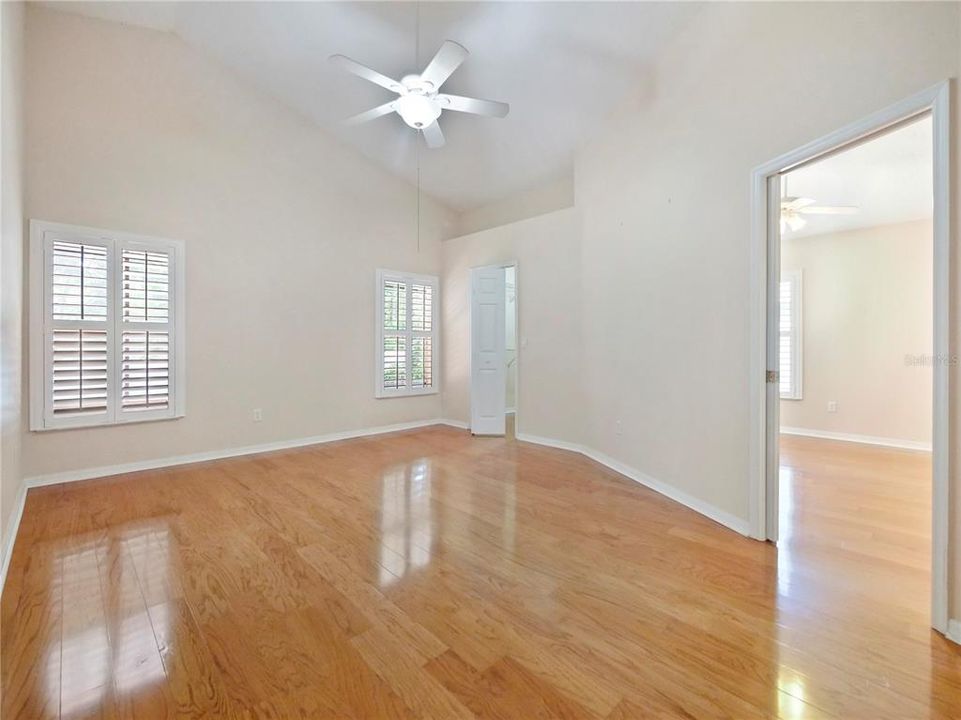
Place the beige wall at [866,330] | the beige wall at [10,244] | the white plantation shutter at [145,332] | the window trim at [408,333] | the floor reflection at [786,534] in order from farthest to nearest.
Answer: the window trim at [408,333] → the beige wall at [866,330] → the white plantation shutter at [145,332] → the beige wall at [10,244] → the floor reflection at [786,534]

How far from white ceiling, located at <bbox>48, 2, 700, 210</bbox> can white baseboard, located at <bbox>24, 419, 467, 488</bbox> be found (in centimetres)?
361

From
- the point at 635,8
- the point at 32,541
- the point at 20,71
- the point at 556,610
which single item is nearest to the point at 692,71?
the point at 635,8

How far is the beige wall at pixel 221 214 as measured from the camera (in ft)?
11.4

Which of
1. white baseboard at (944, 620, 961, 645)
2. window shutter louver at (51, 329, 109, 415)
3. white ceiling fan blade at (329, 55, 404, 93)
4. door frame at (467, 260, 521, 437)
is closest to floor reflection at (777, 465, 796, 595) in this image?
white baseboard at (944, 620, 961, 645)

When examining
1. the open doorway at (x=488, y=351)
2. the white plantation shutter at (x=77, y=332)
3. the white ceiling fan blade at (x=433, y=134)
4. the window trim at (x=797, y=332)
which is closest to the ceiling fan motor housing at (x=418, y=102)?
the white ceiling fan blade at (x=433, y=134)

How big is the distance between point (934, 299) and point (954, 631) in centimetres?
128

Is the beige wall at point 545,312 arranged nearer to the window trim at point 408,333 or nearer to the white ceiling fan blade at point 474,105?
the window trim at point 408,333

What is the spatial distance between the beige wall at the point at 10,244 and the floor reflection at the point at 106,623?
40cm

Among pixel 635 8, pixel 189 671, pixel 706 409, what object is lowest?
pixel 189 671

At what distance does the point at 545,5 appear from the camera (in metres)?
3.06

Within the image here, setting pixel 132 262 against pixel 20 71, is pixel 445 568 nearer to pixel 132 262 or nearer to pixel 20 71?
pixel 132 262

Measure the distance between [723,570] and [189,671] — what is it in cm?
234

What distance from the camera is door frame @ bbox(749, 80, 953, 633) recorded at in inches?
63.3

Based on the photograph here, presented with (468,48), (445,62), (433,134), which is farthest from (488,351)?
(445,62)
